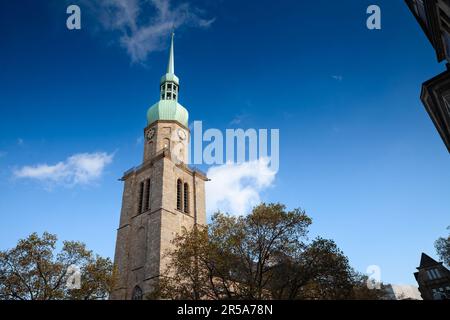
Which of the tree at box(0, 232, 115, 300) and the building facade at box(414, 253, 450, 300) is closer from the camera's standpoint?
the tree at box(0, 232, 115, 300)

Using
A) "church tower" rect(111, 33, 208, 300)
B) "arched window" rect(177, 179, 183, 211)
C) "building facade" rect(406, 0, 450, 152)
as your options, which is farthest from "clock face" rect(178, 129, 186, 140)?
"building facade" rect(406, 0, 450, 152)

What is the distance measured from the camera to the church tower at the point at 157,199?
38.0 m

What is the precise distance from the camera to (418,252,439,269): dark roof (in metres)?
50.9

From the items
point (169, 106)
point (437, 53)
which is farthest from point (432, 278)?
point (169, 106)

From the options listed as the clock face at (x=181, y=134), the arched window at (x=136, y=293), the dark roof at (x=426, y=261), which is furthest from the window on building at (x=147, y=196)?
the dark roof at (x=426, y=261)

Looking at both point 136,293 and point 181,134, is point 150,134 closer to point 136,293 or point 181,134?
point 181,134

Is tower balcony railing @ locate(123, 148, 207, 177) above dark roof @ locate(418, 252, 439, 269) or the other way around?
above

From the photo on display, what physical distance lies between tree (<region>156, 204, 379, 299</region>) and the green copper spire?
97.8 feet

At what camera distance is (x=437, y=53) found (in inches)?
693

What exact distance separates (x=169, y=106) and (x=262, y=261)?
3366 cm

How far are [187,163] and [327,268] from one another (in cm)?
3187

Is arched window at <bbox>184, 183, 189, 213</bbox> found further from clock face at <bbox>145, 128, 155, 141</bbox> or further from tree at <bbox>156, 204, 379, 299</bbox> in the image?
tree at <bbox>156, 204, 379, 299</bbox>

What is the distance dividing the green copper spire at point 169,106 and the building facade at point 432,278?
42672 millimetres
